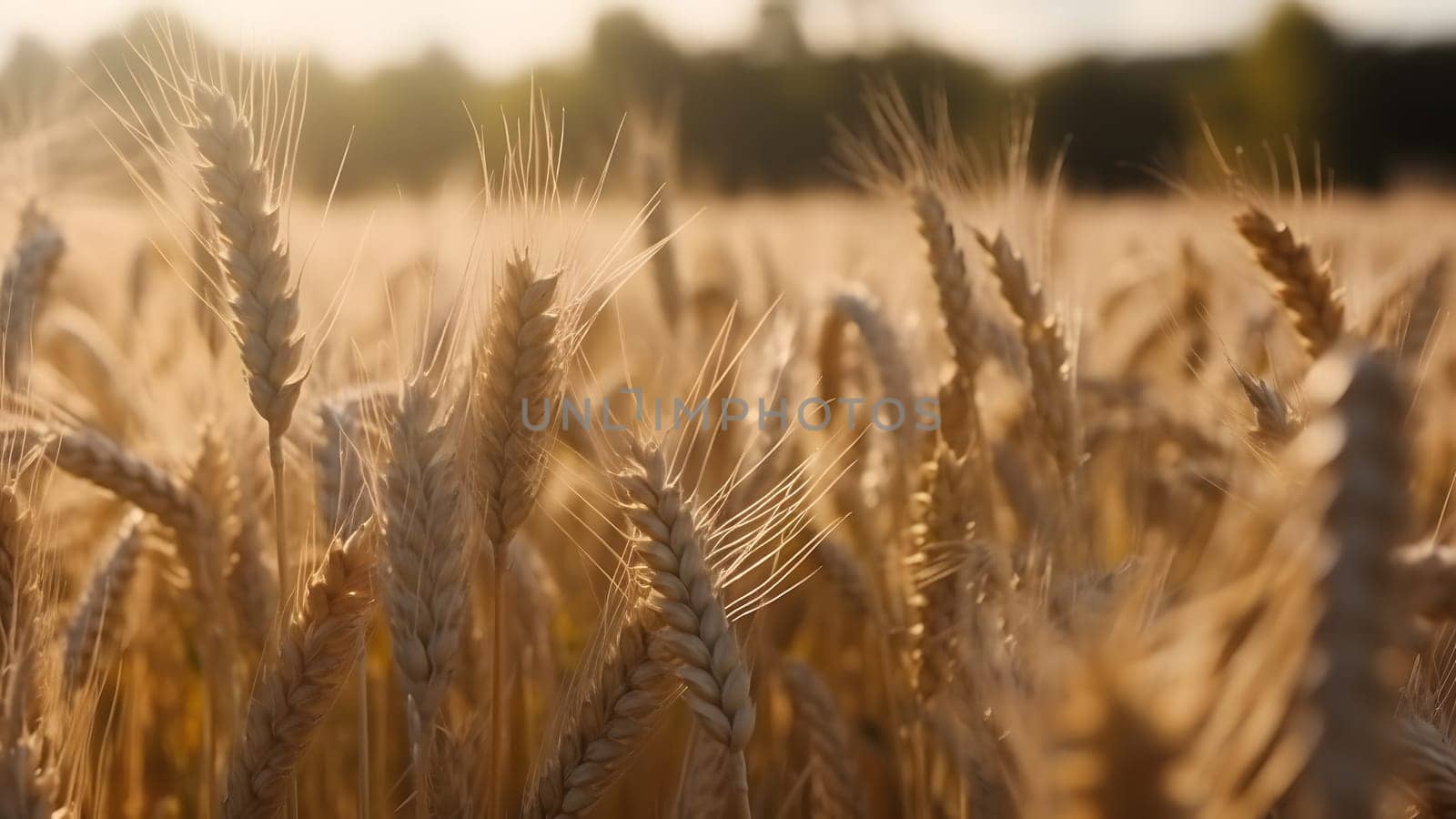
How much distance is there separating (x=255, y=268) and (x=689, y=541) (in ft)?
2.26

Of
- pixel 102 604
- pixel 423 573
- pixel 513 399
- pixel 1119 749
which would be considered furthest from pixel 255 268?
pixel 1119 749

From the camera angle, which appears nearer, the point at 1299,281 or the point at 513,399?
the point at 513,399

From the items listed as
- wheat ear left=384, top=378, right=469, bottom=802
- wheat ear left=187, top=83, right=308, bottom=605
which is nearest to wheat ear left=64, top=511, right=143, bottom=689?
wheat ear left=187, top=83, right=308, bottom=605

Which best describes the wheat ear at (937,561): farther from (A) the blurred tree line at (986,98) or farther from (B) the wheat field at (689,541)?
(A) the blurred tree line at (986,98)

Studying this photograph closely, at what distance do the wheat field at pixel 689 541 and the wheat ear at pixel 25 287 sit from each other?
0.03 ft

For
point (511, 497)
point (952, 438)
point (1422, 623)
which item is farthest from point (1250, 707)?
point (952, 438)

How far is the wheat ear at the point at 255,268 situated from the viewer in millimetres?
1354

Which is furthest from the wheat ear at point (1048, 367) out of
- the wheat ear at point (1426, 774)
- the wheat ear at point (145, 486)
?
the wheat ear at point (145, 486)

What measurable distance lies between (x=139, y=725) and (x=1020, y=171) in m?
2.10

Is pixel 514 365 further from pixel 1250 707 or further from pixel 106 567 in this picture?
pixel 1250 707

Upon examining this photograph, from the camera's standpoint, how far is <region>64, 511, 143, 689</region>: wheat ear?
1.58m

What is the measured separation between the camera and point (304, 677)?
47.4 inches

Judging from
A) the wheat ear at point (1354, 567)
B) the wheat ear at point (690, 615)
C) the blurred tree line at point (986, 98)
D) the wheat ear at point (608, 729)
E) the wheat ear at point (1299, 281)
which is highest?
the blurred tree line at point (986, 98)

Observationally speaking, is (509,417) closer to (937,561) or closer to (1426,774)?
(937,561)
